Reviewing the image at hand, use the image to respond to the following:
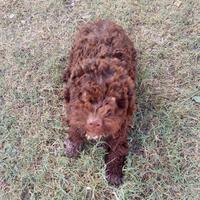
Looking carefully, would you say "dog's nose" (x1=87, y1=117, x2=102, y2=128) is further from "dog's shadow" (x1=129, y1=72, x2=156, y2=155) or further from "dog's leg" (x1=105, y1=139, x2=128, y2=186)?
"dog's shadow" (x1=129, y1=72, x2=156, y2=155)

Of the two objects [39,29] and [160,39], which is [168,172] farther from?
[39,29]

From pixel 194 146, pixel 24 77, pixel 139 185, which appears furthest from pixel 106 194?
pixel 24 77

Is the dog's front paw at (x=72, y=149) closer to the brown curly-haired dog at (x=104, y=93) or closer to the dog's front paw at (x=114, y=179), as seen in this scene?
the brown curly-haired dog at (x=104, y=93)

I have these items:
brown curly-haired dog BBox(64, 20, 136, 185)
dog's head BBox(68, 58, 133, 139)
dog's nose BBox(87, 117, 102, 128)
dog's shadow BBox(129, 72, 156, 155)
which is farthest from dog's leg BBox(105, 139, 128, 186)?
dog's nose BBox(87, 117, 102, 128)

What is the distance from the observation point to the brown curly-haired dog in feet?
10.1

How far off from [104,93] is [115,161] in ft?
2.83

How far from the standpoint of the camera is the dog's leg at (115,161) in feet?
12.1

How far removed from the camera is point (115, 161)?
3727 mm

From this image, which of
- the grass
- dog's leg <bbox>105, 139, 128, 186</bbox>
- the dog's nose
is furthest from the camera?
the grass

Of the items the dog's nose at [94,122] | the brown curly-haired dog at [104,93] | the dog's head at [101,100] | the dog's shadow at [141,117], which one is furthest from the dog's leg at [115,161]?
the dog's nose at [94,122]

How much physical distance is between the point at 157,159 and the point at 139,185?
31cm

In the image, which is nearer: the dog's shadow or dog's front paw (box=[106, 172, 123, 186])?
dog's front paw (box=[106, 172, 123, 186])

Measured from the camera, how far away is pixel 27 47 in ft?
15.8

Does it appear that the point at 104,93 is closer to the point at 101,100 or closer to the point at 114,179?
the point at 101,100
